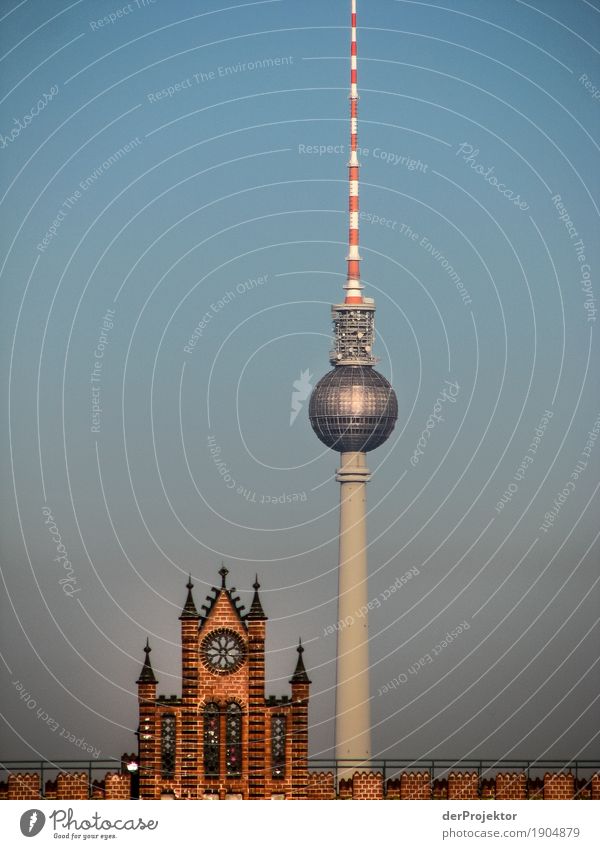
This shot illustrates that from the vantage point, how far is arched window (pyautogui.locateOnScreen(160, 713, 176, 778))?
13788 cm

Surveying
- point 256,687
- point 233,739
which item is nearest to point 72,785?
point 233,739

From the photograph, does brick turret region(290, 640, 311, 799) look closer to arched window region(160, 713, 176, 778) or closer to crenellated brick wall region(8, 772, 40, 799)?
arched window region(160, 713, 176, 778)

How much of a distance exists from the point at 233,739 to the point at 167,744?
330 centimetres

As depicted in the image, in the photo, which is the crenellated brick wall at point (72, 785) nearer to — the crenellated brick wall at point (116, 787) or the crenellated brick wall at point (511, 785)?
the crenellated brick wall at point (116, 787)

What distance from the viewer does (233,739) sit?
458 feet

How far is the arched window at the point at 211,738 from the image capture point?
138m

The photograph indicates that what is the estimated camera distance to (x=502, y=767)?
137250 millimetres

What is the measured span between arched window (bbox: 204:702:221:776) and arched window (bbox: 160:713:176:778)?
5.35ft

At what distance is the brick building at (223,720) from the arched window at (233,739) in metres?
0.05
